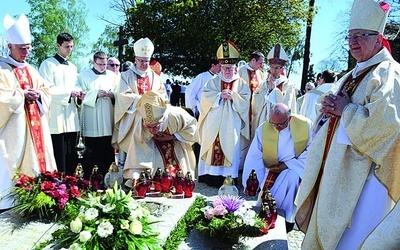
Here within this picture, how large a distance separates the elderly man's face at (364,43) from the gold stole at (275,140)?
1.73 meters

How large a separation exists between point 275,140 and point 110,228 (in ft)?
9.37

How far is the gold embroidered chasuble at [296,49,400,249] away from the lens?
3021 mm

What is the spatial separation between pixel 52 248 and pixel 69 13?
1327 inches

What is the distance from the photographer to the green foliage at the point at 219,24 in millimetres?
21422

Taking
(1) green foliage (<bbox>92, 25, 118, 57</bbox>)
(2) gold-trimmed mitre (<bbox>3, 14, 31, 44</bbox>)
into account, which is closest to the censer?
(2) gold-trimmed mitre (<bbox>3, 14, 31, 44</bbox>)

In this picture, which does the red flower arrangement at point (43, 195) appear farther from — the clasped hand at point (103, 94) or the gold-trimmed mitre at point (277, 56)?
the gold-trimmed mitre at point (277, 56)

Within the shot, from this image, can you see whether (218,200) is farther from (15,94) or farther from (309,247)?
(15,94)

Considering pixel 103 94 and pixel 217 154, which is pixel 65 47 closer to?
pixel 103 94

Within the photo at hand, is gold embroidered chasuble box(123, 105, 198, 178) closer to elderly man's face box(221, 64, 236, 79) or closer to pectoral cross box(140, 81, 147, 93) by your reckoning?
pectoral cross box(140, 81, 147, 93)

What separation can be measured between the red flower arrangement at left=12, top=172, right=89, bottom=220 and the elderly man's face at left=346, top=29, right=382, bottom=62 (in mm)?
2851

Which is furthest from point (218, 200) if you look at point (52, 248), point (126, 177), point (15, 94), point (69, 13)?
point (69, 13)

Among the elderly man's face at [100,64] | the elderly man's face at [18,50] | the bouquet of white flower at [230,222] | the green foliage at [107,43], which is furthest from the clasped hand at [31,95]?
the green foliage at [107,43]

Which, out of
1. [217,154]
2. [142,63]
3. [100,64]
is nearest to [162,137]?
[142,63]

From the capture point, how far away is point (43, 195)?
149 inches
